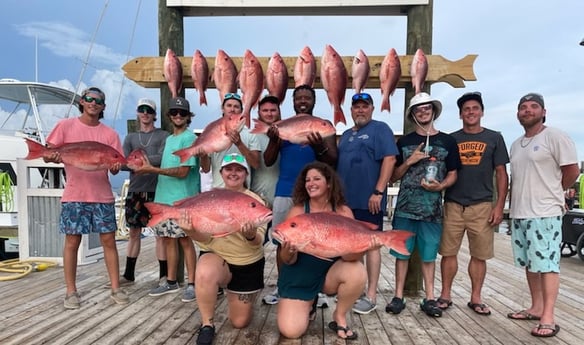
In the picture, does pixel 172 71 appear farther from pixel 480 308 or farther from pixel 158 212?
pixel 480 308

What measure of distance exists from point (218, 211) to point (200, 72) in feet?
6.33

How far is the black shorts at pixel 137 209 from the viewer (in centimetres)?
405

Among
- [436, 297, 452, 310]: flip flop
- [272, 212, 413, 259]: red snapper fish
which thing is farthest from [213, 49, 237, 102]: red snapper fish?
[436, 297, 452, 310]: flip flop

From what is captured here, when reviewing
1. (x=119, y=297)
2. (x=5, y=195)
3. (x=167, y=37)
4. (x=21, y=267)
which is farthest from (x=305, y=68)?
→ (x=5, y=195)

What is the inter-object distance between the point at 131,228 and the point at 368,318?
2760mm

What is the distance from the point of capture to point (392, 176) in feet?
11.0

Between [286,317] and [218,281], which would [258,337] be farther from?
[218,281]

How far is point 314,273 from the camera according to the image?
2.80 meters

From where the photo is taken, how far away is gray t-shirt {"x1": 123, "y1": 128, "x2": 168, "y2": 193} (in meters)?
3.97

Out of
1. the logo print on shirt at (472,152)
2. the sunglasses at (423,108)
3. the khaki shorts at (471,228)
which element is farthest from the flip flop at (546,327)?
the sunglasses at (423,108)

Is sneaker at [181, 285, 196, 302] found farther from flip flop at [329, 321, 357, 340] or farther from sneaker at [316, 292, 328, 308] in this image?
flip flop at [329, 321, 357, 340]

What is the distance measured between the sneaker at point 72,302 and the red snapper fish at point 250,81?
2.42 meters

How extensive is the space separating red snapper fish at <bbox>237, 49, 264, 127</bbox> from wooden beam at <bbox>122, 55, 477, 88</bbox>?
7.6 inches

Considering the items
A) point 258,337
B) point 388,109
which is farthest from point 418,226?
point 258,337
